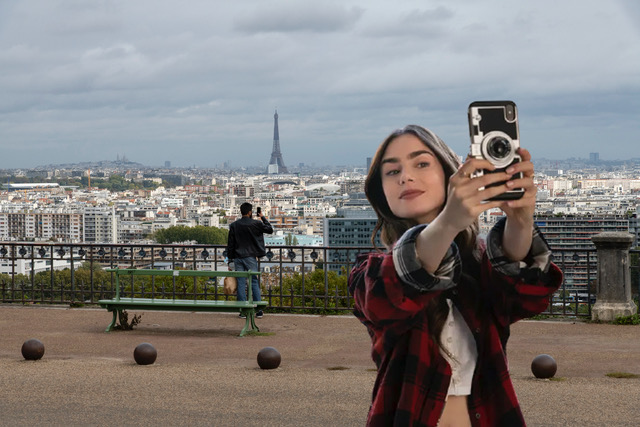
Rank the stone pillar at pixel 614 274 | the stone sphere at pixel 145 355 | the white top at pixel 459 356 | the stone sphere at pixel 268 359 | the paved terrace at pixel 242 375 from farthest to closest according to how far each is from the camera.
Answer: the stone pillar at pixel 614 274 < the stone sphere at pixel 145 355 < the stone sphere at pixel 268 359 < the paved terrace at pixel 242 375 < the white top at pixel 459 356

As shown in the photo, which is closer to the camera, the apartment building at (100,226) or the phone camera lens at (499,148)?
the phone camera lens at (499,148)

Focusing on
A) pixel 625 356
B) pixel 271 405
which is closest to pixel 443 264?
pixel 271 405

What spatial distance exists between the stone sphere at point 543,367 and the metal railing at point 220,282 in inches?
157

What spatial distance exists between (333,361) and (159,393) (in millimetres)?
2206

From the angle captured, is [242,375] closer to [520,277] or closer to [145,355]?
[145,355]

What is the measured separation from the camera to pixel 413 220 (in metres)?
2.31

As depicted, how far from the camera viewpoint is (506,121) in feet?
6.77

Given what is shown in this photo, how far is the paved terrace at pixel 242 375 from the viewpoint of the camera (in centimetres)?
697

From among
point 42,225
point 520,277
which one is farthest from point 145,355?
point 42,225

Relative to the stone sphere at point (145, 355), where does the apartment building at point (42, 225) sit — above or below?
below

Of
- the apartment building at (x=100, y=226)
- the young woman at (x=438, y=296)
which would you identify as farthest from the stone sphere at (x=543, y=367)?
the apartment building at (x=100, y=226)

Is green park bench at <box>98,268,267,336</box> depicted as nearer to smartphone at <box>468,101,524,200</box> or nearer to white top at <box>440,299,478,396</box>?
white top at <box>440,299,478,396</box>

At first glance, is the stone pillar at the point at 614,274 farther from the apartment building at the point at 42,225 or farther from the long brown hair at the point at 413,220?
the apartment building at the point at 42,225

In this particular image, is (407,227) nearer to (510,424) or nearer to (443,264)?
(443,264)
